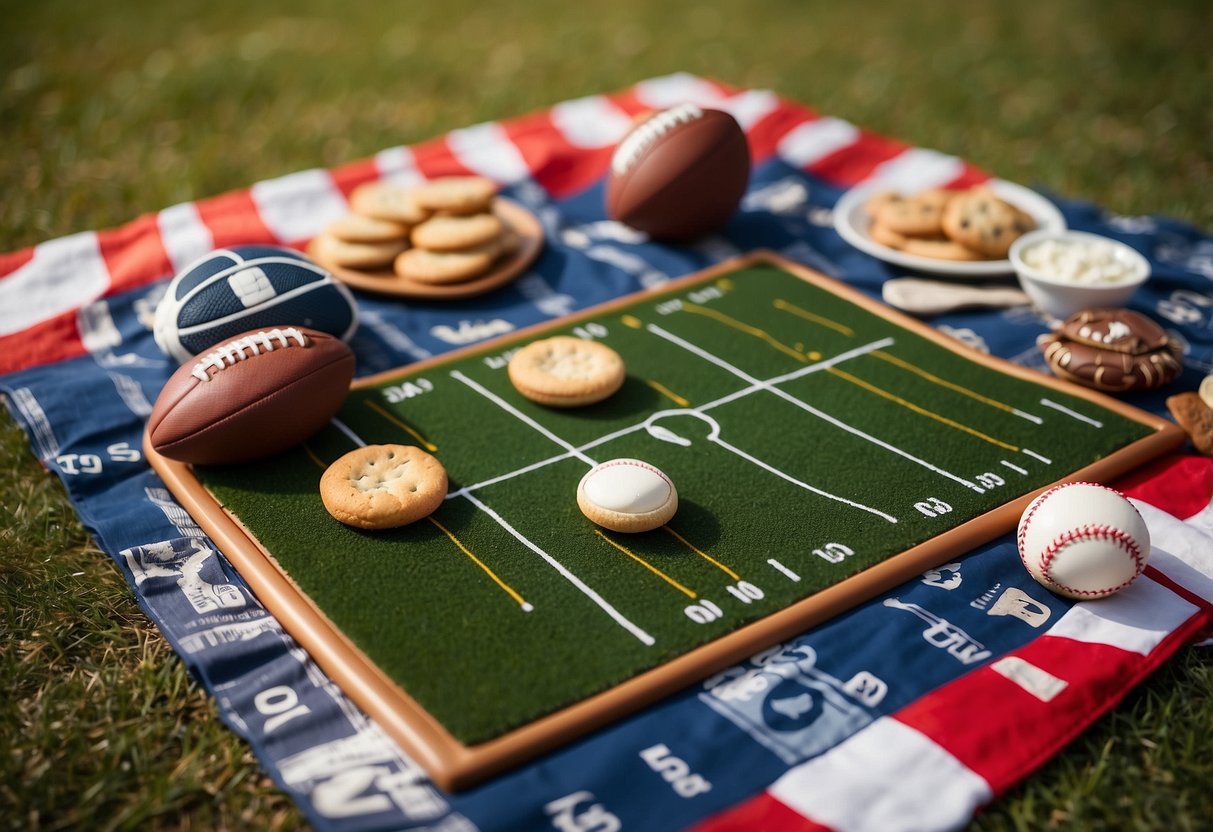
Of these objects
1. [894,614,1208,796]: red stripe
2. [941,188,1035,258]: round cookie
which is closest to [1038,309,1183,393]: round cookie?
[941,188,1035,258]: round cookie

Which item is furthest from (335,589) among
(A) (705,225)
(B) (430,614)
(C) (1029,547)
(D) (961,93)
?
(D) (961,93)

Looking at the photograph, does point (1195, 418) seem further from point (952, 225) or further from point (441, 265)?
point (441, 265)

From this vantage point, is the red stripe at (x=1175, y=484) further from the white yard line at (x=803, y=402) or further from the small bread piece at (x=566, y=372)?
the small bread piece at (x=566, y=372)

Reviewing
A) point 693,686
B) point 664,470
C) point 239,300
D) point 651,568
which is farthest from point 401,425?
point 693,686

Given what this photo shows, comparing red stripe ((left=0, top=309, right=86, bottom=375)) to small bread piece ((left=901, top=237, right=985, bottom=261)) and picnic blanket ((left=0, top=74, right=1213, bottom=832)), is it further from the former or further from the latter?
small bread piece ((left=901, top=237, right=985, bottom=261))

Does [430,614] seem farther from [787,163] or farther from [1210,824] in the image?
[787,163]

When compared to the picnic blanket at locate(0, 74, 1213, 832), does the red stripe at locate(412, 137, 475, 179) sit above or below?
above

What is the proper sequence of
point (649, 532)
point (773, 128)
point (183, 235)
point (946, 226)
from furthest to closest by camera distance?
point (773, 128) → point (183, 235) → point (946, 226) → point (649, 532)
